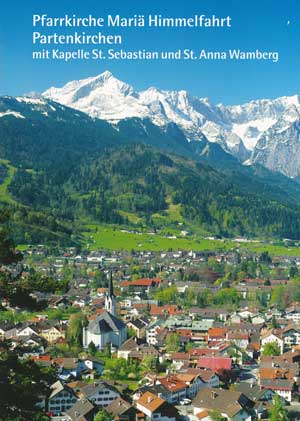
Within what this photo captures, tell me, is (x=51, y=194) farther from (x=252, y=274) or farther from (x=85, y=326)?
(x=85, y=326)

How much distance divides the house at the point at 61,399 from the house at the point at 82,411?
3.66 ft

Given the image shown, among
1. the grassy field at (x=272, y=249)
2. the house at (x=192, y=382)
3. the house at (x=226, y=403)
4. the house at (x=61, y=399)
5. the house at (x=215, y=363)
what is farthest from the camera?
the grassy field at (x=272, y=249)

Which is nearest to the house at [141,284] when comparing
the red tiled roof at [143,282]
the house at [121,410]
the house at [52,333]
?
the red tiled roof at [143,282]

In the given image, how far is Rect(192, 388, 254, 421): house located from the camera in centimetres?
4556

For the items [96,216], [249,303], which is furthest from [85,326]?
Result: [96,216]

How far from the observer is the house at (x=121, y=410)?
4462 centimetres

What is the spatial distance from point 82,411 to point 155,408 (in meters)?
4.55

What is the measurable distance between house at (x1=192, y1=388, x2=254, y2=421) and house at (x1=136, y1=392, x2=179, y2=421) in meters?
1.68

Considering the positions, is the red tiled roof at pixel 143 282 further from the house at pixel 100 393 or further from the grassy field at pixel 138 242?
the house at pixel 100 393

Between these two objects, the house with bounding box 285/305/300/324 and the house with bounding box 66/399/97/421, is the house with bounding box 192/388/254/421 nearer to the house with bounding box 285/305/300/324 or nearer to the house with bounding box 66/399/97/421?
the house with bounding box 66/399/97/421

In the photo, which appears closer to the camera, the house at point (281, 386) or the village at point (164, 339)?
the village at point (164, 339)

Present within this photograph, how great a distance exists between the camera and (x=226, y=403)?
46.9 meters

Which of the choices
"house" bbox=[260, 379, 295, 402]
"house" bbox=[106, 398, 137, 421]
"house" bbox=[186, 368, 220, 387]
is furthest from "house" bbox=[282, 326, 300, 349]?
"house" bbox=[106, 398, 137, 421]

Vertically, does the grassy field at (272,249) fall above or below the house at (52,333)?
above
